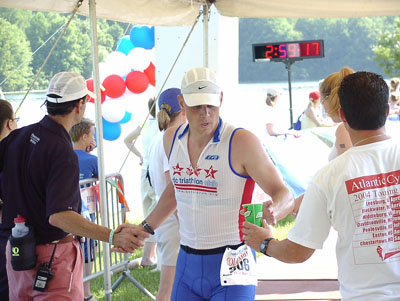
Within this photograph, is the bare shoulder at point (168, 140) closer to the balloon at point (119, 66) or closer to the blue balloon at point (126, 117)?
the blue balloon at point (126, 117)

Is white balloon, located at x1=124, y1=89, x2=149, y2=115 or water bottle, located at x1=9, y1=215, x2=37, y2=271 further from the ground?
white balloon, located at x1=124, y1=89, x2=149, y2=115

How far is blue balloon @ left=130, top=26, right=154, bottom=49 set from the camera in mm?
8281

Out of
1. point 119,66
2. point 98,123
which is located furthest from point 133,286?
point 119,66

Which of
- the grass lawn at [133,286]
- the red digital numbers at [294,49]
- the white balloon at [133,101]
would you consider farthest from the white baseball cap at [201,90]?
the red digital numbers at [294,49]

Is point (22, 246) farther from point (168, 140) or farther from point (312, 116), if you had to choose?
point (312, 116)

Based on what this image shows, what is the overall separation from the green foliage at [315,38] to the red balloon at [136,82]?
134 feet

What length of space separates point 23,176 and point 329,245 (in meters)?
5.01

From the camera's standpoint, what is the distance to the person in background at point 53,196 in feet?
9.36

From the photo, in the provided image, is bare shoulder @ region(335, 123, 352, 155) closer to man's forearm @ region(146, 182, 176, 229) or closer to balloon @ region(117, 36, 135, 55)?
man's forearm @ region(146, 182, 176, 229)

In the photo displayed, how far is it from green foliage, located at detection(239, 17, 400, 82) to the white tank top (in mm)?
46073

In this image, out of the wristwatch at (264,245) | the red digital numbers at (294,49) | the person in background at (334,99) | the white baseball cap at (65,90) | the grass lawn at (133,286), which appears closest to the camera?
the wristwatch at (264,245)

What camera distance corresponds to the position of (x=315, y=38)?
56594 mm

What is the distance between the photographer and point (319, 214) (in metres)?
2.09

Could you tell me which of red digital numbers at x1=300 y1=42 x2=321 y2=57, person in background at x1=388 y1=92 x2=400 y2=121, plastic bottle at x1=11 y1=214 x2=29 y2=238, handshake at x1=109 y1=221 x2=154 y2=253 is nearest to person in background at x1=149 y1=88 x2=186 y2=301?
handshake at x1=109 y1=221 x2=154 y2=253
